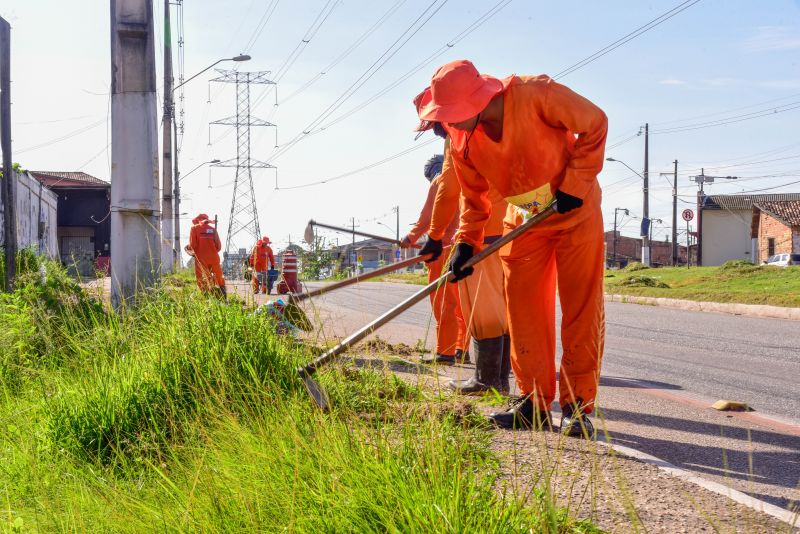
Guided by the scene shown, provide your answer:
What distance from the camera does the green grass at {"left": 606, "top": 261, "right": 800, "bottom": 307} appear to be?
1816cm

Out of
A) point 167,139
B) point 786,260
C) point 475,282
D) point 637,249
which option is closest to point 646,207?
point 786,260

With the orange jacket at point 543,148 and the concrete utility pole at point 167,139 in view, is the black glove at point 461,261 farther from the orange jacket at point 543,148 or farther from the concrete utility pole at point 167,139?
the concrete utility pole at point 167,139

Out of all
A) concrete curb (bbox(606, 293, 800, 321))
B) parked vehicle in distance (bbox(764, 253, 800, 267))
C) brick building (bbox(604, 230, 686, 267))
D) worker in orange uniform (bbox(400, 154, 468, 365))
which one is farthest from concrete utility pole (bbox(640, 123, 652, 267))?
brick building (bbox(604, 230, 686, 267))

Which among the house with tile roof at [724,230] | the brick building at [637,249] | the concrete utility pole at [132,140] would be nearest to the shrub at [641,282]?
the concrete utility pole at [132,140]

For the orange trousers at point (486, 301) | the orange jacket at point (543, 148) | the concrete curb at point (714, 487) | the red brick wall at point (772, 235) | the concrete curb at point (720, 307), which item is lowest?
the concrete curb at point (720, 307)

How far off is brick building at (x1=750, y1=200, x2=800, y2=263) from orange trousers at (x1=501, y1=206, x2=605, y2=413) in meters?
58.8

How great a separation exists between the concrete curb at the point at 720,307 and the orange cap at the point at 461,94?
1254cm

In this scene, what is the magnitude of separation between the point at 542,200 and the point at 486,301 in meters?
1.35

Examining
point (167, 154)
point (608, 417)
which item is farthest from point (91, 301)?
point (167, 154)

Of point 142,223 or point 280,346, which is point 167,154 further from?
point 280,346

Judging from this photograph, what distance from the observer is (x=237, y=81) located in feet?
141

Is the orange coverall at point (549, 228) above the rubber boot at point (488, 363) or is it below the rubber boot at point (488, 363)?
above

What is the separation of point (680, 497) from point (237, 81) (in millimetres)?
42390

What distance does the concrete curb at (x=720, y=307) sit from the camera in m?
15.6
